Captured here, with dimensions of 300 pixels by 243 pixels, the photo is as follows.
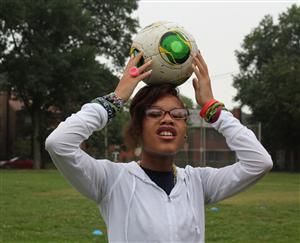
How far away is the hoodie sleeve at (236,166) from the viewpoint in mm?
2816

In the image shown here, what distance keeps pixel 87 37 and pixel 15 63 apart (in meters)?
6.08

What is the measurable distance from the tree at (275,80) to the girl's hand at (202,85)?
130 feet

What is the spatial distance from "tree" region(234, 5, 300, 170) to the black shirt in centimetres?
3999

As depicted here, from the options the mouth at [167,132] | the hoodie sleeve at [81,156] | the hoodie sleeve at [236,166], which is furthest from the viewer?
the hoodie sleeve at [236,166]

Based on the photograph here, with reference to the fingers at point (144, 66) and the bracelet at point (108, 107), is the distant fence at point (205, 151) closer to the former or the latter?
the fingers at point (144, 66)

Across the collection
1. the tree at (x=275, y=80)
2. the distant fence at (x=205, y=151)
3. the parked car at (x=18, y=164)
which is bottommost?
the parked car at (x=18, y=164)

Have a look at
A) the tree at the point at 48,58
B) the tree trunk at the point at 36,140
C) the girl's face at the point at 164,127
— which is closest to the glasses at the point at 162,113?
the girl's face at the point at 164,127

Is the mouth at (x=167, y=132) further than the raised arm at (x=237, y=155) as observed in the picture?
No

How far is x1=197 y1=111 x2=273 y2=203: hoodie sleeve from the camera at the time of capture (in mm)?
2816

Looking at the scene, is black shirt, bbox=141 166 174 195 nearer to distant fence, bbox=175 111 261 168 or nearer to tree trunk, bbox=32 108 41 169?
distant fence, bbox=175 111 261 168

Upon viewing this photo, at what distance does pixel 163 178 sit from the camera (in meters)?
2.78

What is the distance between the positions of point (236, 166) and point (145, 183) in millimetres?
504

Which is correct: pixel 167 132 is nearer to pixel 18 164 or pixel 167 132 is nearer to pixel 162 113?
pixel 162 113

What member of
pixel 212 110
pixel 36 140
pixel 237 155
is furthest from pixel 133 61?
pixel 36 140
